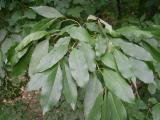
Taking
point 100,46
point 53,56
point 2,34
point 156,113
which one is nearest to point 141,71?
point 100,46

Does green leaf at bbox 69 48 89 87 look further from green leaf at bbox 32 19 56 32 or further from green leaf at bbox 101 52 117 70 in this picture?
green leaf at bbox 32 19 56 32

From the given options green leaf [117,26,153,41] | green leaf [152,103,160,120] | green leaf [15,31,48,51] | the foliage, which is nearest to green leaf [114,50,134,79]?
the foliage

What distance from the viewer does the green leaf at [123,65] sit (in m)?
1.07

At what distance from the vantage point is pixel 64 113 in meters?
2.30

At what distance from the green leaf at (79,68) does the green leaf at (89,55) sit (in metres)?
0.01

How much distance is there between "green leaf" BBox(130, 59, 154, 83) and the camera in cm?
112

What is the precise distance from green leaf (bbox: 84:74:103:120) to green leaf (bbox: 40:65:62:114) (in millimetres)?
84

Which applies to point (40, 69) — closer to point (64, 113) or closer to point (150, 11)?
point (64, 113)

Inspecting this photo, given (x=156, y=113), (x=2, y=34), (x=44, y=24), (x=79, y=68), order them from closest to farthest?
(x=79, y=68) → (x=44, y=24) → (x=156, y=113) → (x=2, y=34)

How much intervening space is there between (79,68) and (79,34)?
0.36 ft

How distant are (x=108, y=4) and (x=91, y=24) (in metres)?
1.58

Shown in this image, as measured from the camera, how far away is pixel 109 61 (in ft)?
3.50

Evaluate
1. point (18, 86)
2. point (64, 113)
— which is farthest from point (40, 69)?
point (18, 86)

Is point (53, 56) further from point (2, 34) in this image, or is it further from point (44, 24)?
point (2, 34)
